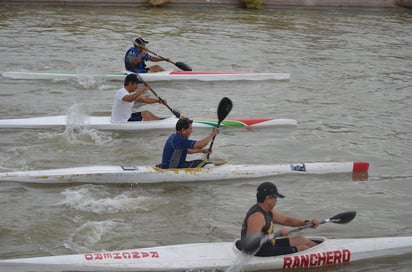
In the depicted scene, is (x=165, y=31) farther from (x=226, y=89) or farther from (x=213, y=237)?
(x=213, y=237)

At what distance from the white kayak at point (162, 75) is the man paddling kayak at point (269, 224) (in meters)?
9.73

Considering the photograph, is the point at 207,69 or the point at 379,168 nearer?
the point at 379,168

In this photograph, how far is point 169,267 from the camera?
7.86 meters

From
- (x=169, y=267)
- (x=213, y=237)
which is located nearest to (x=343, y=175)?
(x=213, y=237)

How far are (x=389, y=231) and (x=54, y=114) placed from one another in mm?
8005

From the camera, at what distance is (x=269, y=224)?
25.9 ft

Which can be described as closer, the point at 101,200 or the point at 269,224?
the point at 269,224

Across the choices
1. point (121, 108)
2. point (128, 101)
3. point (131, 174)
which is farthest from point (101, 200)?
point (121, 108)

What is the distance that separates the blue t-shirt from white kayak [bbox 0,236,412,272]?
250cm

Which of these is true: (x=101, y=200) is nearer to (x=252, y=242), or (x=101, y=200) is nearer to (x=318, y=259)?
(x=252, y=242)

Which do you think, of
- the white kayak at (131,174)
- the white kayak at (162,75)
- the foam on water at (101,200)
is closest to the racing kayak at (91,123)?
the white kayak at (131,174)

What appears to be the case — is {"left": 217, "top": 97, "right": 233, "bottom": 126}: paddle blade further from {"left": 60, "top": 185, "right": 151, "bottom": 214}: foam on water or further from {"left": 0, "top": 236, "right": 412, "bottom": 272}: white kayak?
{"left": 0, "top": 236, "right": 412, "bottom": 272}: white kayak

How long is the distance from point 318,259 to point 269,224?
0.86 metres

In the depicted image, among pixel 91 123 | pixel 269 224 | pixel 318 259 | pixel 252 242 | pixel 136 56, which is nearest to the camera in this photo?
pixel 252 242
